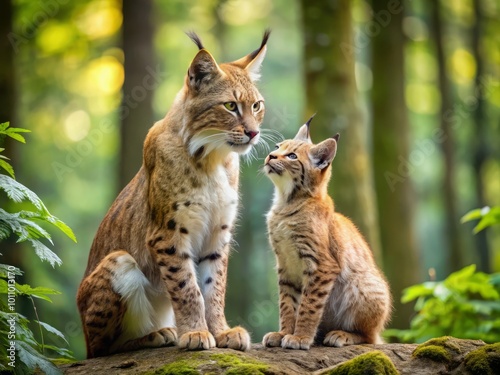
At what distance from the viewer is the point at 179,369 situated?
17.9 ft

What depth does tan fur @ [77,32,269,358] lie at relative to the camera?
251 inches

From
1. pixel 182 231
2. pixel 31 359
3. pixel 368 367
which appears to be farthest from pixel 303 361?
pixel 31 359

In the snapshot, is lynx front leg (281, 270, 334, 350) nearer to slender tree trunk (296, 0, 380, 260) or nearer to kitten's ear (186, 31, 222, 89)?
kitten's ear (186, 31, 222, 89)

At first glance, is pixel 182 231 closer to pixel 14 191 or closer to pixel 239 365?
pixel 239 365

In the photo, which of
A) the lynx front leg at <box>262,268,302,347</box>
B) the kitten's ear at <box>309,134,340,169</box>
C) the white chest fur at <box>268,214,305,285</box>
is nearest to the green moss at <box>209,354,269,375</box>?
the lynx front leg at <box>262,268,302,347</box>

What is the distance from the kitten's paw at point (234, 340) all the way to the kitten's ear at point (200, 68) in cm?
238

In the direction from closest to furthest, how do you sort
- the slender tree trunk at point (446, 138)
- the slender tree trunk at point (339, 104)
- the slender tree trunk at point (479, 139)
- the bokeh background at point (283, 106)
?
the slender tree trunk at point (339, 104)
the bokeh background at point (283, 106)
the slender tree trunk at point (446, 138)
the slender tree trunk at point (479, 139)

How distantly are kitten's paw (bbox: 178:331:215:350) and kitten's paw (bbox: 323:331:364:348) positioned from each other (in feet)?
3.94

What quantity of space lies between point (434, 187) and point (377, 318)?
22.3 metres

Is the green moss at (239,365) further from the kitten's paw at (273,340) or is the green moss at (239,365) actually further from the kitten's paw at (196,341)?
the kitten's paw at (273,340)

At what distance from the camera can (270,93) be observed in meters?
27.1

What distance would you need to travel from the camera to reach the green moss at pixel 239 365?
17.4 feet

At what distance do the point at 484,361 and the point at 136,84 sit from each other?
8.82m

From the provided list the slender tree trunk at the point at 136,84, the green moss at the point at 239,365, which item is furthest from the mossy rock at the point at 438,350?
the slender tree trunk at the point at 136,84
